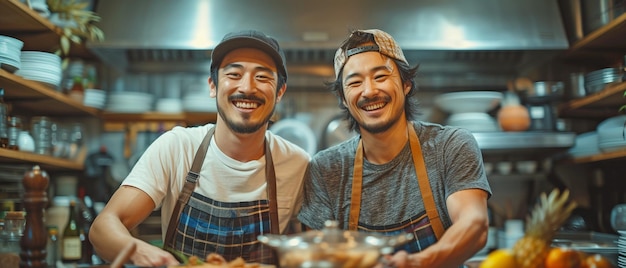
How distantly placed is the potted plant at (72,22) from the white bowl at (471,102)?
2.32 meters

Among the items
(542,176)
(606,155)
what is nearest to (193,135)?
(606,155)

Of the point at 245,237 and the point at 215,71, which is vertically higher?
the point at 215,71

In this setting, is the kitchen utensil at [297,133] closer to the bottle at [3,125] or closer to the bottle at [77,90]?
the bottle at [77,90]

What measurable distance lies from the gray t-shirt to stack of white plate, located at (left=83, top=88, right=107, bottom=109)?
2.14m

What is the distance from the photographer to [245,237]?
2082 millimetres

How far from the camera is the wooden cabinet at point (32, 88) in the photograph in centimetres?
266

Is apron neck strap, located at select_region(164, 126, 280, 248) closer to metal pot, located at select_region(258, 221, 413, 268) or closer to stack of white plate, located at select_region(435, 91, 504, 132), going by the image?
metal pot, located at select_region(258, 221, 413, 268)

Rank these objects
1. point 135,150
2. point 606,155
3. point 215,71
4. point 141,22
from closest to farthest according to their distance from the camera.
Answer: point 215,71, point 606,155, point 141,22, point 135,150

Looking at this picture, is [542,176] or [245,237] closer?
[245,237]

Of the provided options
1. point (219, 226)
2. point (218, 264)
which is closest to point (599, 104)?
point (219, 226)

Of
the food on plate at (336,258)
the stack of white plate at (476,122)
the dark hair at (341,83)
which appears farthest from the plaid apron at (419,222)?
the stack of white plate at (476,122)

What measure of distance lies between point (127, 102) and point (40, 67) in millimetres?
911

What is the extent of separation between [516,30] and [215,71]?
2.39 meters

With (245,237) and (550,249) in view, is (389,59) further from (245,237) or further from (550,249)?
(550,249)
